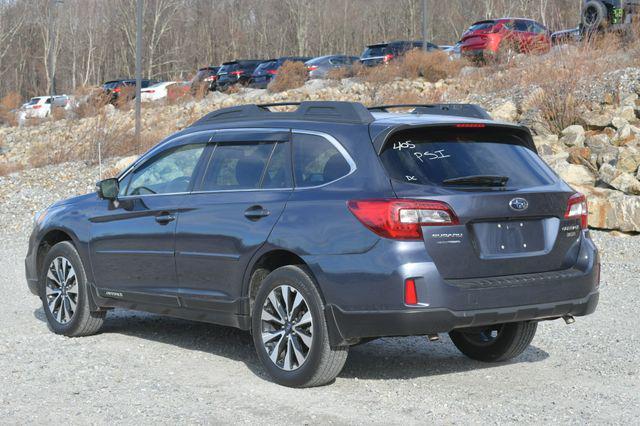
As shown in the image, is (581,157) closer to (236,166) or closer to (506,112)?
(506,112)

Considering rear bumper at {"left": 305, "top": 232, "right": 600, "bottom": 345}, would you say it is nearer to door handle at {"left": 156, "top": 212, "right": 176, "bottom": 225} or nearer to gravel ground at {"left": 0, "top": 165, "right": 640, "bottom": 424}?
gravel ground at {"left": 0, "top": 165, "right": 640, "bottom": 424}

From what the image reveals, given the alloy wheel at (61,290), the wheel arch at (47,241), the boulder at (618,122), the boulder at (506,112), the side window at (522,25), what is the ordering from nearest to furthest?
1. the alloy wheel at (61,290)
2. the wheel arch at (47,241)
3. the boulder at (618,122)
4. the boulder at (506,112)
5. the side window at (522,25)

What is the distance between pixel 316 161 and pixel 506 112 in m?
13.5

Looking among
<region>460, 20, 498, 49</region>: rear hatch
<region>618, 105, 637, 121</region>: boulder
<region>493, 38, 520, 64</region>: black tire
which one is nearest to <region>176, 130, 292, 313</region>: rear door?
<region>618, 105, 637, 121</region>: boulder

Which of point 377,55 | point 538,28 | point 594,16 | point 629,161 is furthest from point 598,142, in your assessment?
point 377,55

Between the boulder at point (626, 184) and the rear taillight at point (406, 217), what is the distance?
9536 mm

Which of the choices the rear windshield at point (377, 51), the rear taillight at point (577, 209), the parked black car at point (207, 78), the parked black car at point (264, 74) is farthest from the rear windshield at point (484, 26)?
the rear taillight at point (577, 209)

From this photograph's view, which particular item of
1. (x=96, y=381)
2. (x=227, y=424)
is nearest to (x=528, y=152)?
(x=227, y=424)

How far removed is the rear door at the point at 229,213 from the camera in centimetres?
652

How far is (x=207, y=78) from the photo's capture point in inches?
1686

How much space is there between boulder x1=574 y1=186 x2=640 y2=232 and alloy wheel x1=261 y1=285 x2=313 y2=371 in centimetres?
848

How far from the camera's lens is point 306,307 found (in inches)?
244

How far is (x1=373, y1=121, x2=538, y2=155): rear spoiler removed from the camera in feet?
20.0

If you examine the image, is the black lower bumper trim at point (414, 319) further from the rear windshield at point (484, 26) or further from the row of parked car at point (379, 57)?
the rear windshield at point (484, 26)
